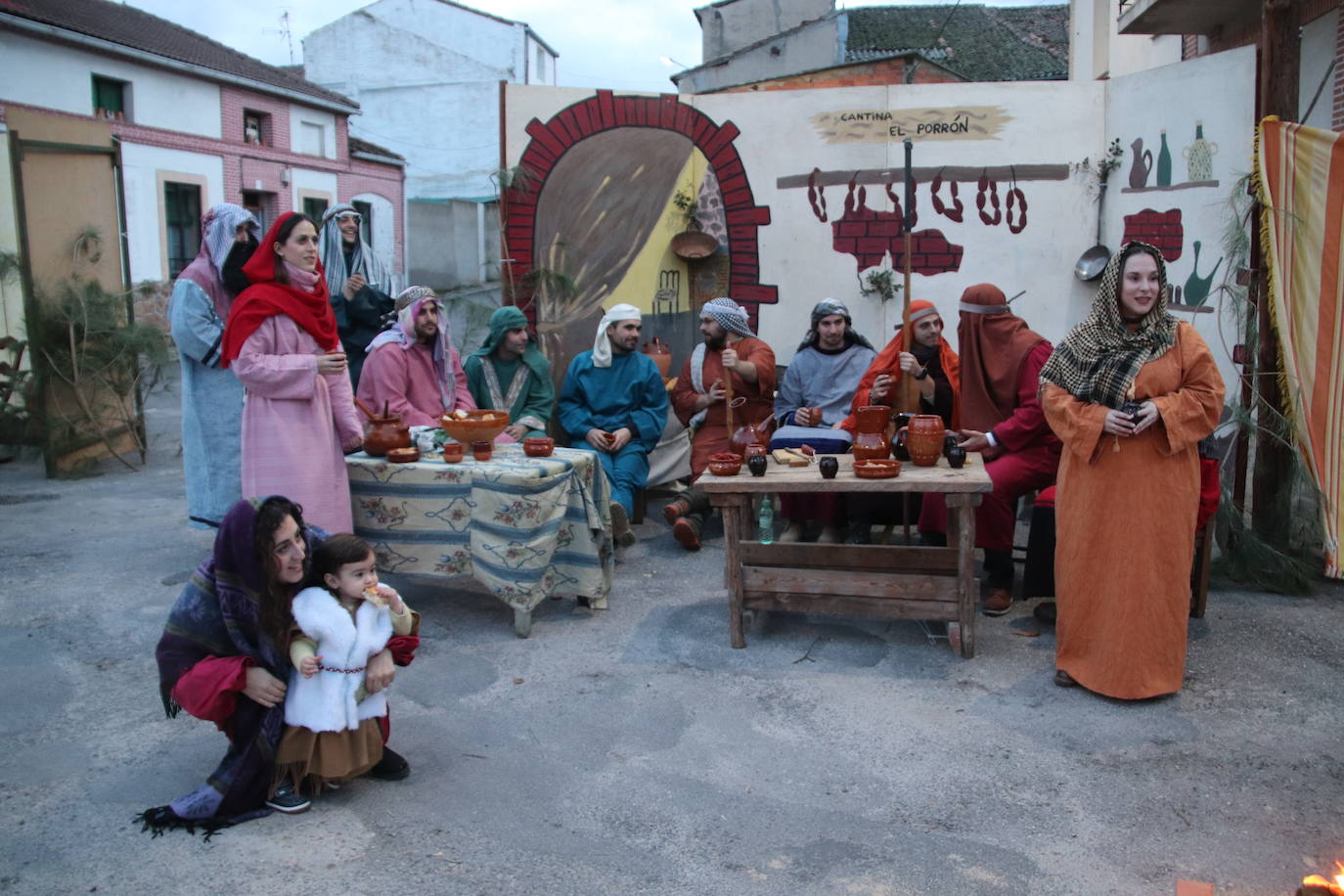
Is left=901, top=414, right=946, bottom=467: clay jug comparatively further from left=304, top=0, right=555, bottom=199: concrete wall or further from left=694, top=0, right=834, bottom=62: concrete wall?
left=304, top=0, right=555, bottom=199: concrete wall

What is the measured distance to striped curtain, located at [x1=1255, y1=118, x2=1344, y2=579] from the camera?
4.55 metres

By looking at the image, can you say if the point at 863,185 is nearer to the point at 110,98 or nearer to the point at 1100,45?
the point at 1100,45

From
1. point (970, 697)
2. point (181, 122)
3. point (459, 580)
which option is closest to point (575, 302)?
point (459, 580)

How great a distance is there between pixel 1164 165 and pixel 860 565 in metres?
3.75

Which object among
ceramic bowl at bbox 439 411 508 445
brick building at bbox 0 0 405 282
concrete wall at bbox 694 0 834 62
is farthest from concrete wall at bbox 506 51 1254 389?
concrete wall at bbox 694 0 834 62

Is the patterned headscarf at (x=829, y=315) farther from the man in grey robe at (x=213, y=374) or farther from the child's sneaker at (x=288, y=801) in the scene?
the child's sneaker at (x=288, y=801)

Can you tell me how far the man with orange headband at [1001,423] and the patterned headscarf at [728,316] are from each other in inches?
66.0

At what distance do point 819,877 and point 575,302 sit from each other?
5243 millimetres

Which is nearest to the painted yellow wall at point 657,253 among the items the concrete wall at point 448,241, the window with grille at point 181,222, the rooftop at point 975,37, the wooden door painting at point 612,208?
the wooden door painting at point 612,208

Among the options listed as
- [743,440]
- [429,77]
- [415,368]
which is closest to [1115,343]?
[743,440]

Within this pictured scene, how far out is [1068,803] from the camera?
10.3 ft

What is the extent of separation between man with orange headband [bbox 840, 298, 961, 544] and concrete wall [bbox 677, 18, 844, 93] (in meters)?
16.3

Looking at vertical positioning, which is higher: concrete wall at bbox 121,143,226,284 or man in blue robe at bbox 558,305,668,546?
concrete wall at bbox 121,143,226,284

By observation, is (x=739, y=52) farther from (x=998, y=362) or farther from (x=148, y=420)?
(x=998, y=362)
